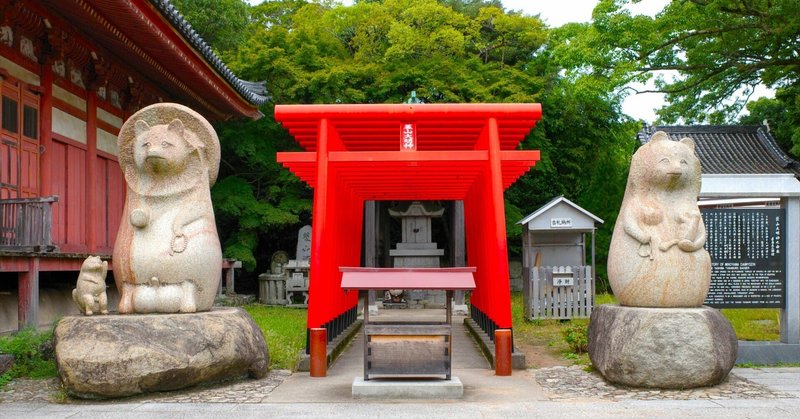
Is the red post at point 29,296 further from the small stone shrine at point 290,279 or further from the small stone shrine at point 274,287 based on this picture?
the small stone shrine at point 274,287

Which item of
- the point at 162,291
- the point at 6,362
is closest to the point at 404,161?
the point at 162,291

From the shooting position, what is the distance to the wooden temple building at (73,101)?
958 centimetres

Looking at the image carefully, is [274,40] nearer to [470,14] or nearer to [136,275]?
[470,14]

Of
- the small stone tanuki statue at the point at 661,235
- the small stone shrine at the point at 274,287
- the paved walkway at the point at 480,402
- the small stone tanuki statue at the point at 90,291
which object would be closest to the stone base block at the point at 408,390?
the paved walkway at the point at 480,402

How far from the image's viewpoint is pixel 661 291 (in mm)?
7523

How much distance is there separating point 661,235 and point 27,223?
7.65 m

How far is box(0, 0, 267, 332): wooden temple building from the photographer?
9578 mm

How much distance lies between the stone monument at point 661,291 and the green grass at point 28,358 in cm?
569

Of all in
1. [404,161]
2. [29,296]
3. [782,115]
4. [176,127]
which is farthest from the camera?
[782,115]

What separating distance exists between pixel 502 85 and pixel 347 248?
31.6 ft

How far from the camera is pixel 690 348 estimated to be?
7.14 metres

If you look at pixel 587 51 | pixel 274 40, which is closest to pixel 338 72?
pixel 274 40

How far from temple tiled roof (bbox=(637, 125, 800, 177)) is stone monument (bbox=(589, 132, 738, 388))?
507cm

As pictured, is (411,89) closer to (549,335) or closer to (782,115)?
(549,335)
